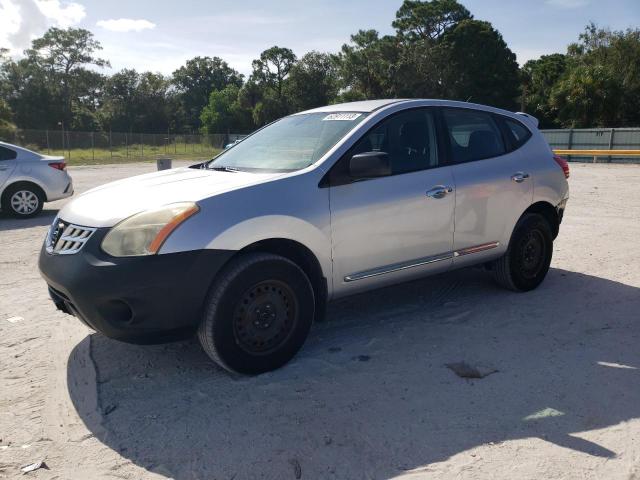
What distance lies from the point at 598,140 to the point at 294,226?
29044mm

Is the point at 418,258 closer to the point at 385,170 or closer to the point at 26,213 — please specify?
the point at 385,170

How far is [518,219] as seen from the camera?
5113 mm

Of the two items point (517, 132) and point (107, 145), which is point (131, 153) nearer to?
point (107, 145)

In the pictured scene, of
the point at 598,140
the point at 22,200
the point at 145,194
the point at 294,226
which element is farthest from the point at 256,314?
the point at 598,140

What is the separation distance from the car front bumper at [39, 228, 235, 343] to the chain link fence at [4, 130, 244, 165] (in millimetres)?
33430

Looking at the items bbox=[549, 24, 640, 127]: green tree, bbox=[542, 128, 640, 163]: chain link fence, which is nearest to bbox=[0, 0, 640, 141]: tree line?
bbox=[549, 24, 640, 127]: green tree

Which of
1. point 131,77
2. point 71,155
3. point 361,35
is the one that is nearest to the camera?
point 71,155

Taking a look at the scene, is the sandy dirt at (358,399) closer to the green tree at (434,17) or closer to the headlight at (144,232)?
the headlight at (144,232)

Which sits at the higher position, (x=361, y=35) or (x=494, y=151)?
(x=361, y=35)

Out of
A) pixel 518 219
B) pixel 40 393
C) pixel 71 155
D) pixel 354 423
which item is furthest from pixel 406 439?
pixel 71 155

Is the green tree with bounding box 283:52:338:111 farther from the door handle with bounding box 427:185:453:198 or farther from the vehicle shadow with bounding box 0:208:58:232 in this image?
the door handle with bounding box 427:185:453:198

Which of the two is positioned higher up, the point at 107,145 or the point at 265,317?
the point at 107,145

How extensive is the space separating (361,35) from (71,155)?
109 feet

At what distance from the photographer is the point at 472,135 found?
4891mm
